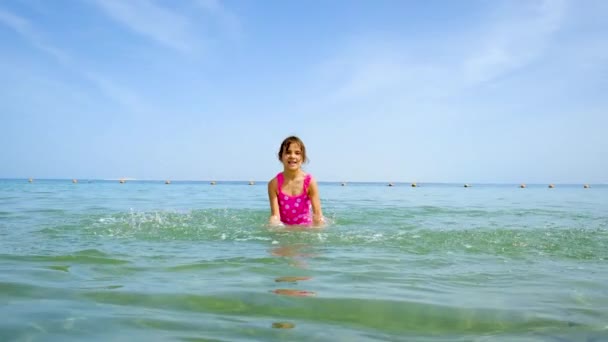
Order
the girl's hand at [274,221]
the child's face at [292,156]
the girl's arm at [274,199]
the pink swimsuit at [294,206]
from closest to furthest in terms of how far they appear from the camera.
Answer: the girl's hand at [274,221]
the child's face at [292,156]
the girl's arm at [274,199]
the pink swimsuit at [294,206]

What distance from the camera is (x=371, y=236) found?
6.43 meters

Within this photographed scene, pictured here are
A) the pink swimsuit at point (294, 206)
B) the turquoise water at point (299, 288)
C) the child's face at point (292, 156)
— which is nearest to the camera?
the turquoise water at point (299, 288)

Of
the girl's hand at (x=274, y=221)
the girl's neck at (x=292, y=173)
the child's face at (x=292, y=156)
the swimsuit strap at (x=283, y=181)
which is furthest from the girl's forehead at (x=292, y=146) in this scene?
the girl's hand at (x=274, y=221)

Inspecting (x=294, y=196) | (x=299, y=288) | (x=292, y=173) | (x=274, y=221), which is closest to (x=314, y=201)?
(x=294, y=196)

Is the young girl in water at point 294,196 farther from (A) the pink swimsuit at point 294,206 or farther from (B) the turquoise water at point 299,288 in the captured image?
(B) the turquoise water at point 299,288

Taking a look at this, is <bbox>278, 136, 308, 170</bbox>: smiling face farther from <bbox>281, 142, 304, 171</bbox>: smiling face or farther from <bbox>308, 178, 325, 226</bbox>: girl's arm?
<bbox>308, 178, 325, 226</bbox>: girl's arm

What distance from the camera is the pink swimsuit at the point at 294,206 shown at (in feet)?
27.0

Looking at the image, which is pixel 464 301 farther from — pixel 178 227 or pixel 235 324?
pixel 178 227

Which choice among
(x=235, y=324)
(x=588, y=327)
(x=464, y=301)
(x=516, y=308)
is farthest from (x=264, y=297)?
(x=588, y=327)

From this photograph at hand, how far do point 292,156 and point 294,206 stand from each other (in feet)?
3.15

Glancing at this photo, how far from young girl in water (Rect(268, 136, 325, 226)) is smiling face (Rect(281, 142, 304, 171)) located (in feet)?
0.16

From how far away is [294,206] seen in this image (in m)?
8.23

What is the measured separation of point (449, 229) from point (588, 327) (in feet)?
16.3

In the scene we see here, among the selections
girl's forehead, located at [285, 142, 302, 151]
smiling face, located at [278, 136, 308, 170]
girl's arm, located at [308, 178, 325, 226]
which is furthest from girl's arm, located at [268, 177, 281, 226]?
girl's forehead, located at [285, 142, 302, 151]
